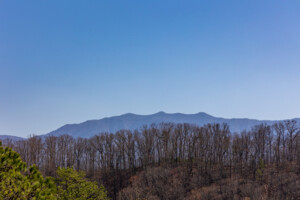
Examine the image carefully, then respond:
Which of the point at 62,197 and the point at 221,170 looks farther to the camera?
the point at 221,170

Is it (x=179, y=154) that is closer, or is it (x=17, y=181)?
(x=17, y=181)

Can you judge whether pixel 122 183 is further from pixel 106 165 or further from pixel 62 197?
pixel 62 197

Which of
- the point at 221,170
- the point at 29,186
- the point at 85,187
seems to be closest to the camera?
the point at 29,186

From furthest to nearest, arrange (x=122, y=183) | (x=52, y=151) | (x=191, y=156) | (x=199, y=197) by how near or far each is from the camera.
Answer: (x=52, y=151) < (x=191, y=156) < (x=122, y=183) < (x=199, y=197)

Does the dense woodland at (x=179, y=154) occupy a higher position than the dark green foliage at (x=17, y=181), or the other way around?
the dark green foliage at (x=17, y=181)

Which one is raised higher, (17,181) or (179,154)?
(17,181)

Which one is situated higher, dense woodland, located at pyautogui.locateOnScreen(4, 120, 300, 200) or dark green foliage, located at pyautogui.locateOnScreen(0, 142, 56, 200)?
dark green foliage, located at pyautogui.locateOnScreen(0, 142, 56, 200)

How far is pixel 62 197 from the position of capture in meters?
17.9

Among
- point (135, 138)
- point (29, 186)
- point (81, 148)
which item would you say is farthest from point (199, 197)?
point (81, 148)

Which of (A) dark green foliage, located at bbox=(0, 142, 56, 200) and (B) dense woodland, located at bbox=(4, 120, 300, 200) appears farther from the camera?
(B) dense woodland, located at bbox=(4, 120, 300, 200)

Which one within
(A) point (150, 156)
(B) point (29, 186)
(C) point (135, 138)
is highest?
(B) point (29, 186)

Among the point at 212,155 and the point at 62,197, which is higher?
the point at 62,197

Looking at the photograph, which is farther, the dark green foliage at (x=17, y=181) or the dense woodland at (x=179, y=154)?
the dense woodland at (x=179, y=154)

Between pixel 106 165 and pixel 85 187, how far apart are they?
74596 millimetres
